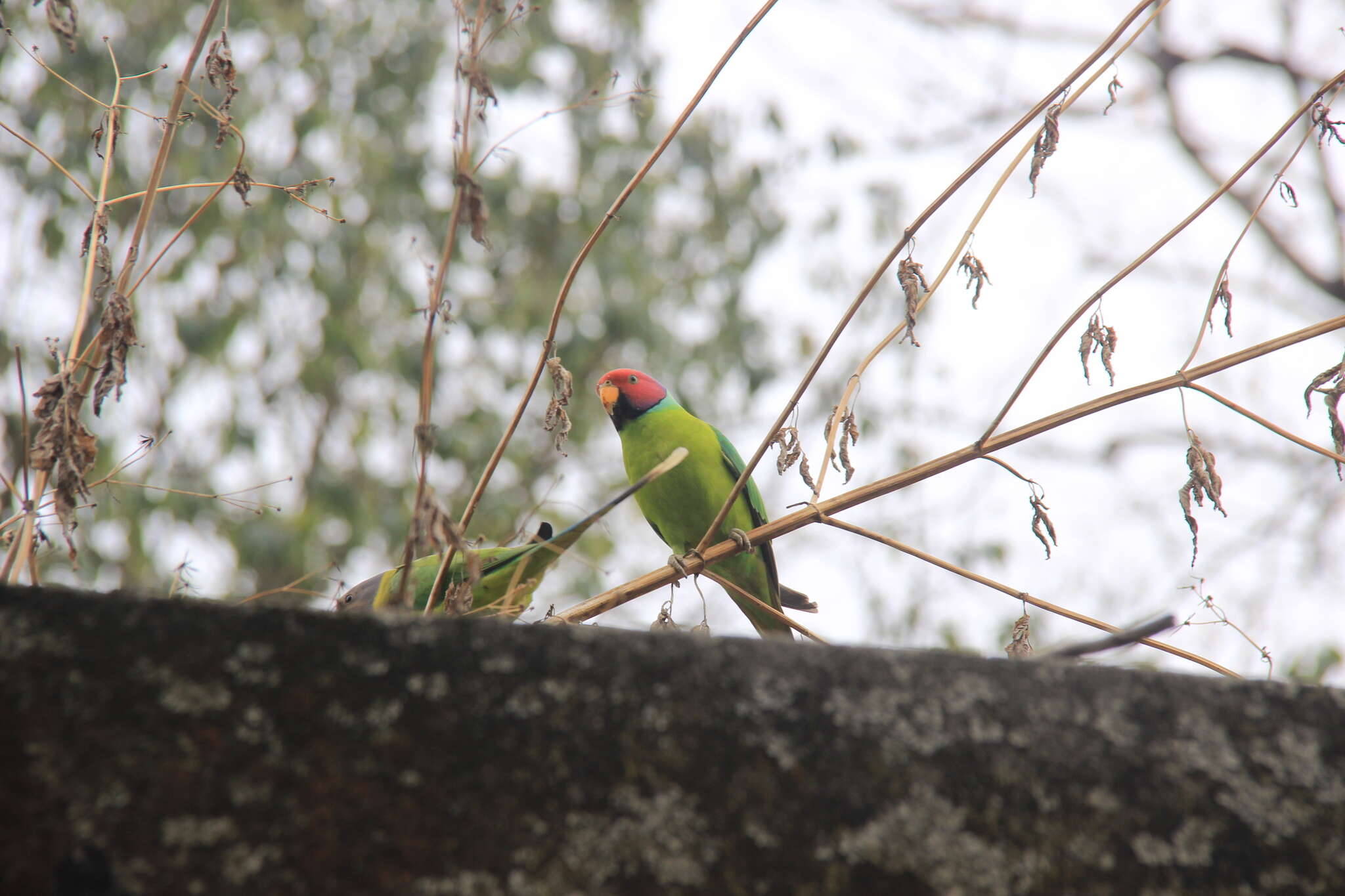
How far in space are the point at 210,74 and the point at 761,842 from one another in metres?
1.29

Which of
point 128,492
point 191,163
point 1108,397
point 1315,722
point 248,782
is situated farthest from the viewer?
point 191,163

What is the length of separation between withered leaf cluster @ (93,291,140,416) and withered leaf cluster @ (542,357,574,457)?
0.55 m

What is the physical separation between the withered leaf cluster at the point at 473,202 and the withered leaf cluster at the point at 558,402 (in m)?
0.36

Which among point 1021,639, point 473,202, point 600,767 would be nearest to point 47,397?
point 473,202

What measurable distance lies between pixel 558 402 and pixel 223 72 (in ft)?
2.17

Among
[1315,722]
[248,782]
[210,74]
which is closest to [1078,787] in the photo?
[1315,722]

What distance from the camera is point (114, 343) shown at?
1286 millimetres

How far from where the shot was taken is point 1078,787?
2.58 feet

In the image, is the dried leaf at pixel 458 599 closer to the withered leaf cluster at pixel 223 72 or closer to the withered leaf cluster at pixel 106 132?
the withered leaf cluster at pixel 223 72

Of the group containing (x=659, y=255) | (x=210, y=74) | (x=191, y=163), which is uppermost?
(x=659, y=255)

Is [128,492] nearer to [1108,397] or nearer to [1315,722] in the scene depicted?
[1108,397]

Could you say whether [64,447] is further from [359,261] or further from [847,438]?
[359,261]

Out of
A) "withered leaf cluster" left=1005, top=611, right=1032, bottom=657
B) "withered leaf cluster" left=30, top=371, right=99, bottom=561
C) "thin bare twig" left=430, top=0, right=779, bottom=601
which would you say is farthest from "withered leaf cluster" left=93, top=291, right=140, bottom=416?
"withered leaf cluster" left=1005, top=611, right=1032, bottom=657

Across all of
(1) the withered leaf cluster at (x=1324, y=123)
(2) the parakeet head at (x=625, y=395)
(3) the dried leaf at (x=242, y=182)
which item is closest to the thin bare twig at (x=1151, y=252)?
(1) the withered leaf cluster at (x=1324, y=123)
